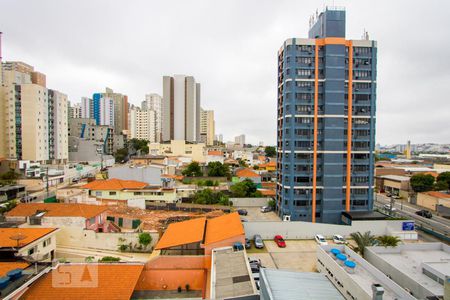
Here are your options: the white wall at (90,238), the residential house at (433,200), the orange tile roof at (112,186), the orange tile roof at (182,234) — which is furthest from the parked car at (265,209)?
the residential house at (433,200)

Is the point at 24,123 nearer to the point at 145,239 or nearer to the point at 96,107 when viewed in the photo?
the point at 145,239

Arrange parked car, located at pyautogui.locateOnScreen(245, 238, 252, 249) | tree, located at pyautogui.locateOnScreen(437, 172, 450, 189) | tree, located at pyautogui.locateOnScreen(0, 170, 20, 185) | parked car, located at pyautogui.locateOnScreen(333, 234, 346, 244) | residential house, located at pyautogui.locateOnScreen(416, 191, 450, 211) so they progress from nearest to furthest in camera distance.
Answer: parked car, located at pyautogui.locateOnScreen(245, 238, 252, 249) → parked car, located at pyautogui.locateOnScreen(333, 234, 346, 244) → residential house, located at pyautogui.locateOnScreen(416, 191, 450, 211) → tree, located at pyautogui.locateOnScreen(0, 170, 20, 185) → tree, located at pyautogui.locateOnScreen(437, 172, 450, 189)

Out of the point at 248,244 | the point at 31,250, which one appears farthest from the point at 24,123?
the point at 248,244

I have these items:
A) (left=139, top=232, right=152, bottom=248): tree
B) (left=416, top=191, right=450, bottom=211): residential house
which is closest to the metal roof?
(left=139, top=232, right=152, bottom=248): tree

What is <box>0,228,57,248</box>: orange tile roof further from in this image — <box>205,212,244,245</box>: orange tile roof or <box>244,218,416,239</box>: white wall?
<box>244,218,416,239</box>: white wall

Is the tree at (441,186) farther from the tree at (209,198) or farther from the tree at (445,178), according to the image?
the tree at (209,198)

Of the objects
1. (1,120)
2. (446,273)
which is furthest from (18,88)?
(446,273)
